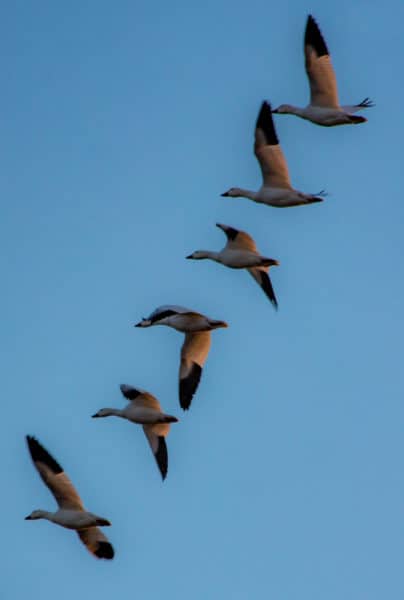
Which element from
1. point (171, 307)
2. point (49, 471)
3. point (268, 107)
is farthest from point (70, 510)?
point (268, 107)

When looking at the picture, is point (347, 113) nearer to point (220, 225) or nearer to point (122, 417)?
point (220, 225)

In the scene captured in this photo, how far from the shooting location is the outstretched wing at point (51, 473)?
32.0m

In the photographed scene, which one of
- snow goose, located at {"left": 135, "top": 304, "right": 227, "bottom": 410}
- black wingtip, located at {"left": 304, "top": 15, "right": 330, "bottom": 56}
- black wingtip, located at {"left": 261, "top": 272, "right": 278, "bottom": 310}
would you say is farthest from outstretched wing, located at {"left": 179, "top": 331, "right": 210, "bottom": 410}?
black wingtip, located at {"left": 304, "top": 15, "right": 330, "bottom": 56}

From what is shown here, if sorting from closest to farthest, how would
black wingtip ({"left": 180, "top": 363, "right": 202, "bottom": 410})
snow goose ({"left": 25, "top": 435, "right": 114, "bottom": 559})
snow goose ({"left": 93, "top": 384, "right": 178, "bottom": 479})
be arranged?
snow goose ({"left": 25, "top": 435, "right": 114, "bottom": 559}), snow goose ({"left": 93, "top": 384, "right": 178, "bottom": 479}), black wingtip ({"left": 180, "top": 363, "right": 202, "bottom": 410})

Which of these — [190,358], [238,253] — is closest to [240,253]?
[238,253]

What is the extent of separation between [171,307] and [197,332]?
79 centimetres

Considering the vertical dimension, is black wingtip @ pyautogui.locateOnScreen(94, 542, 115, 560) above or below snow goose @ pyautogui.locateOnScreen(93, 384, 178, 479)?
below

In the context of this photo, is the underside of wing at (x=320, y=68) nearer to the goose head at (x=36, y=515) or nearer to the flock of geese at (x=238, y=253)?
the flock of geese at (x=238, y=253)

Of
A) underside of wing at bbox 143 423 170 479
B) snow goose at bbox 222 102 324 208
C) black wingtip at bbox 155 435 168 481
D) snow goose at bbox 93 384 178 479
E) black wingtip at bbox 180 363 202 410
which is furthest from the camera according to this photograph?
underside of wing at bbox 143 423 170 479

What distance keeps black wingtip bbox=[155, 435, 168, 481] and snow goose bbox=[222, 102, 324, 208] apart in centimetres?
357

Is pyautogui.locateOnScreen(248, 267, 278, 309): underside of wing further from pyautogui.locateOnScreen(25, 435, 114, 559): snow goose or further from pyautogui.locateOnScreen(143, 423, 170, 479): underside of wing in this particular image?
pyautogui.locateOnScreen(25, 435, 114, 559): snow goose

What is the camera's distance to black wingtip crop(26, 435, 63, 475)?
32031 mm

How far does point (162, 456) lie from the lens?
3350 cm

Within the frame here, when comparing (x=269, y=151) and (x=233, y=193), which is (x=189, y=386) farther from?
(x=269, y=151)
